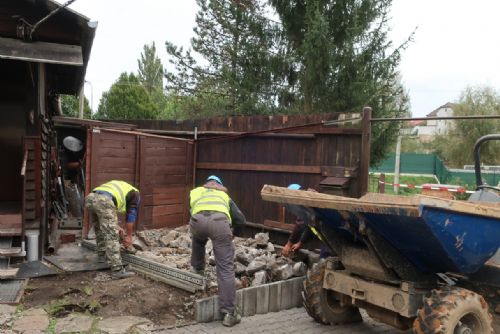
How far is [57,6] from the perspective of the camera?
6.93 metres

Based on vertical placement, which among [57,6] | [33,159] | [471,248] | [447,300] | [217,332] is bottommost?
[217,332]

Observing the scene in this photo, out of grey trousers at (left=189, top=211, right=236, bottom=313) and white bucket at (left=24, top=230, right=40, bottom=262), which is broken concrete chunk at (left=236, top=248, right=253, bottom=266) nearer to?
grey trousers at (left=189, top=211, right=236, bottom=313)

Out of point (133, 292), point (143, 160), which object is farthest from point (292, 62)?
point (133, 292)

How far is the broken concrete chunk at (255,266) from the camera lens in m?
6.25

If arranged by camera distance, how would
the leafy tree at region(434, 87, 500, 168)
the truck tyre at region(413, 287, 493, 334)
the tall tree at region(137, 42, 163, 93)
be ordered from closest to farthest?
1. the truck tyre at region(413, 287, 493, 334)
2. the leafy tree at region(434, 87, 500, 168)
3. the tall tree at region(137, 42, 163, 93)

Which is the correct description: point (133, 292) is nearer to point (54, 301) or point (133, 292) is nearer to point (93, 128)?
point (54, 301)

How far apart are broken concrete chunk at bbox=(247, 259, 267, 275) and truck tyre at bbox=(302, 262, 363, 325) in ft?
3.71

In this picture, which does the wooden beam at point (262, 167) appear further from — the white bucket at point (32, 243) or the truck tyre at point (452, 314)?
the truck tyre at point (452, 314)

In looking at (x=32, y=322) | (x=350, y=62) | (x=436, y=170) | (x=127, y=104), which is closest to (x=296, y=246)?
(x=32, y=322)

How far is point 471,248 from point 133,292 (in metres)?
3.78

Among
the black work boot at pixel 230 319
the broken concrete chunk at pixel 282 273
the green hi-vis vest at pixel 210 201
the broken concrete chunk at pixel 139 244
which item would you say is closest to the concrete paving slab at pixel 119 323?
the black work boot at pixel 230 319

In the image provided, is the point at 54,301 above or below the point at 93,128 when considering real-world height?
below

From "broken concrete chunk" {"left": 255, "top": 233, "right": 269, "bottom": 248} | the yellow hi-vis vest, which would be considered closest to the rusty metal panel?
"broken concrete chunk" {"left": 255, "top": 233, "right": 269, "bottom": 248}

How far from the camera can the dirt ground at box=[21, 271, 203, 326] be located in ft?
17.0
